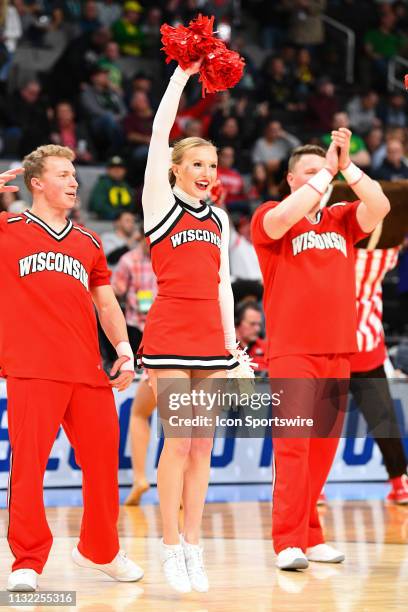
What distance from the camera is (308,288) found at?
6.29m

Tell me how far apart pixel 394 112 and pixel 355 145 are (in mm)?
2547

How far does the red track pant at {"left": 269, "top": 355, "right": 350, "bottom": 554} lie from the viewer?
20.2ft

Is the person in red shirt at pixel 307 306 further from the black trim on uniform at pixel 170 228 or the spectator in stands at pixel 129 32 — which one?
the spectator in stands at pixel 129 32

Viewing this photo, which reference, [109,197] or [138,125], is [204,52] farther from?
[138,125]

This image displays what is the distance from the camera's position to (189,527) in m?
5.74

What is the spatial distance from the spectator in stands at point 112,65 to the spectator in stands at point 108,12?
1.21 meters

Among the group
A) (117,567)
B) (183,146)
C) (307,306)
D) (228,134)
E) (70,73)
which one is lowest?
(117,567)

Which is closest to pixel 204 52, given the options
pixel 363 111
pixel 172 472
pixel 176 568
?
pixel 172 472

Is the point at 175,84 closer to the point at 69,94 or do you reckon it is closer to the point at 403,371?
the point at 403,371

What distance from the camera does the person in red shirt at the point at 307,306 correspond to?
6.17 meters

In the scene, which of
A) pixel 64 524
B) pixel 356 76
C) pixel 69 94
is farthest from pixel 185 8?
pixel 64 524

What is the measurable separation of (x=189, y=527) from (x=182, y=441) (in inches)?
16.8

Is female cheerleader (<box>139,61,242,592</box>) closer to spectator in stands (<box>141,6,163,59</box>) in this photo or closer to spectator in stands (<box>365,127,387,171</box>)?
spectator in stands (<box>365,127,387,171</box>)

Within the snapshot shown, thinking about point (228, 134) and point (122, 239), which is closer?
point (122, 239)
